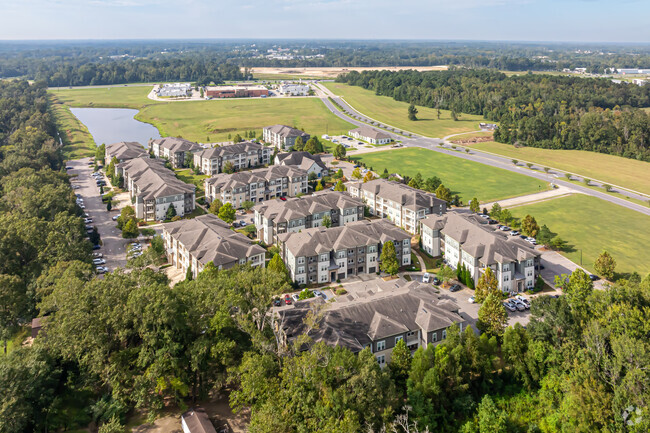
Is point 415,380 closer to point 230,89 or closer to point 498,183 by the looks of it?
point 498,183

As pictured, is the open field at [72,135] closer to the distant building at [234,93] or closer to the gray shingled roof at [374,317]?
the distant building at [234,93]

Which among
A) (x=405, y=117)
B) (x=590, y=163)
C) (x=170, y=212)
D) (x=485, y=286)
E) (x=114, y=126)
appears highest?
(x=405, y=117)

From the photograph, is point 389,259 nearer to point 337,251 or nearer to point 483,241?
point 337,251

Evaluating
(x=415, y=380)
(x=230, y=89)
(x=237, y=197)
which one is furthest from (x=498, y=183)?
(x=230, y=89)

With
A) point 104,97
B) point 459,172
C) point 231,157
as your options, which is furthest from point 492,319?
point 104,97

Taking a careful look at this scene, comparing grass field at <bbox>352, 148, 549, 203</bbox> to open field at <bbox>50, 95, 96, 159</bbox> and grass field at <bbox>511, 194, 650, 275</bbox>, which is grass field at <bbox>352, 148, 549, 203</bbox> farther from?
open field at <bbox>50, 95, 96, 159</bbox>
